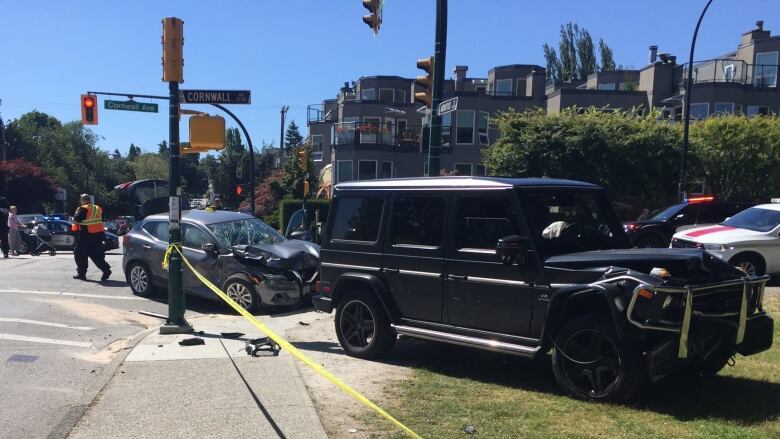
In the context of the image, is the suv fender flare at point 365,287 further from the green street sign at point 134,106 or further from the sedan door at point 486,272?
the green street sign at point 134,106

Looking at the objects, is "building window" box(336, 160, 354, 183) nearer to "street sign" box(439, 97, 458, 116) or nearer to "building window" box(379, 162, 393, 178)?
"building window" box(379, 162, 393, 178)

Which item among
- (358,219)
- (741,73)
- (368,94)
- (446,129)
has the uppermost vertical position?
(741,73)

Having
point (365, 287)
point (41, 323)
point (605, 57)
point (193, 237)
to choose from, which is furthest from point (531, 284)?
point (605, 57)

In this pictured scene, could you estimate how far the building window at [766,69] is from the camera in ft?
127

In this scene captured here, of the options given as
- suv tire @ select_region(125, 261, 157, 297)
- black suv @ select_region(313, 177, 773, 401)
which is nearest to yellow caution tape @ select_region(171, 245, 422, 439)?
black suv @ select_region(313, 177, 773, 401)

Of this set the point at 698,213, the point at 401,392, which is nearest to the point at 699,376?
the point at 401,392

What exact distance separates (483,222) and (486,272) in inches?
19.4

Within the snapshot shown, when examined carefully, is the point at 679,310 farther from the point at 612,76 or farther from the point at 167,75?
the point at 612,76

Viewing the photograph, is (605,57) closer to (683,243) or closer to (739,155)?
(739,155)

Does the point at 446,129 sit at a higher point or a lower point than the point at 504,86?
lower

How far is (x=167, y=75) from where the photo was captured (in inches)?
310

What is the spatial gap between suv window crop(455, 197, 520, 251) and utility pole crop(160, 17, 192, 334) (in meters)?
4.01

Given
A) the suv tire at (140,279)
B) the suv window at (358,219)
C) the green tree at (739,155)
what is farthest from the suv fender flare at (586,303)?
the green tree at (739,155)

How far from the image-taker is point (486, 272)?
18.7 feet
